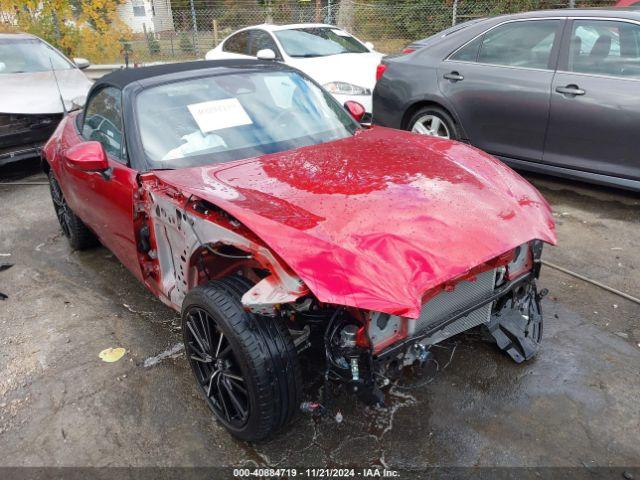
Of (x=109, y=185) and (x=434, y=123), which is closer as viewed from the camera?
(x=109, y=185)

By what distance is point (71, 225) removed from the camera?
4.20 m

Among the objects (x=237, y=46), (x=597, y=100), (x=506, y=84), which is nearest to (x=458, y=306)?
(x=597, y=100)

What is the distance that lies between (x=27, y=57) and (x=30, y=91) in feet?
3.40

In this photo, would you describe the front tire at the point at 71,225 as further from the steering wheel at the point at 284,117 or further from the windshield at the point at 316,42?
the windshield at the point at 316,42

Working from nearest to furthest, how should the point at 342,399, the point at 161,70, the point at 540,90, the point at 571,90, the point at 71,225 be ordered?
1. the point at 342,399
2. the point at 161,70
3. the point at 71,225
4. the point at 571,90
5. the point at 540,90

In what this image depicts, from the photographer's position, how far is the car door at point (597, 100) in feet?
13.6

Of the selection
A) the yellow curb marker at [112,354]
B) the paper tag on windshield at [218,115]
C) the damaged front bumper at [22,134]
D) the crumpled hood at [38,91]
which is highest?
the paper tag on windshield at [218,115]

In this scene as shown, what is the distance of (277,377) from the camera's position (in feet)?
6.61

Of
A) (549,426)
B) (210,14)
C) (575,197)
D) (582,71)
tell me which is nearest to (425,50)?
(582,71)

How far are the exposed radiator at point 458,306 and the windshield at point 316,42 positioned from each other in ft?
18.8

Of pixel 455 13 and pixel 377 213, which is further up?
pixel 455 13

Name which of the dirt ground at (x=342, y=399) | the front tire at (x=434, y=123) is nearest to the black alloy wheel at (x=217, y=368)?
the dirt ground at (x=342, y=399)

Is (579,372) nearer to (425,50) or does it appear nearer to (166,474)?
(166,474)

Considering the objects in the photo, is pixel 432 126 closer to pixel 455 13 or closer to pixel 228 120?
pixel 228 120
